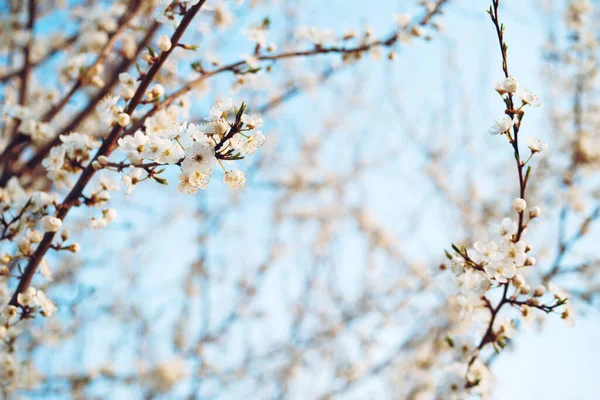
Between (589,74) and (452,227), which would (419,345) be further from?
(589,74)

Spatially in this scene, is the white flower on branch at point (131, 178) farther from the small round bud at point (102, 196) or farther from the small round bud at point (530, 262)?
the small round bud at point (530, 262)

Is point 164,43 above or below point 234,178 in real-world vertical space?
above

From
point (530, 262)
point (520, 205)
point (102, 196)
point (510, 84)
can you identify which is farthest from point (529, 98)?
point (102, 196)

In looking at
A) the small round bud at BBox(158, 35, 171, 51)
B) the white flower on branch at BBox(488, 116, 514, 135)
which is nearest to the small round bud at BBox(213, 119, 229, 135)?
the small round bud at BBox(158, 35, 171, 51)

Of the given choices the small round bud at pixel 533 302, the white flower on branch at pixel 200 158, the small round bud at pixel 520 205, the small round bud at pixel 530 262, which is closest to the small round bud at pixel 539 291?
the small round bud at pixel 533 302

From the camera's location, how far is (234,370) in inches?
219

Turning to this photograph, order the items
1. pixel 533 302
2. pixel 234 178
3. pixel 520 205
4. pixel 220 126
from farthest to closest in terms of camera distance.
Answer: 1. pixel 533 302
2. pixel 520 205
3. pixel 234 178
4. pixel 220 126

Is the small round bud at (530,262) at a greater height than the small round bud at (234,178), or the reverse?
the small round bud at (234,178)

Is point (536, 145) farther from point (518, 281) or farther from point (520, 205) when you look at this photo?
point (518, 281)

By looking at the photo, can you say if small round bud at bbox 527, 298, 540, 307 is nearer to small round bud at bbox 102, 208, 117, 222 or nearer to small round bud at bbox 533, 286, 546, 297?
small round bud at bbox 533, 286, 546, 297

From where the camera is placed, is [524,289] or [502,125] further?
[524,289]

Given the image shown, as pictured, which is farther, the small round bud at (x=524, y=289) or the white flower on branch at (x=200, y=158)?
the small round bud at (x=524, y=289)

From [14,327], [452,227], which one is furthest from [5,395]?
[452,227]

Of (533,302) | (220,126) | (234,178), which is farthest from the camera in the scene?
(533,302)
